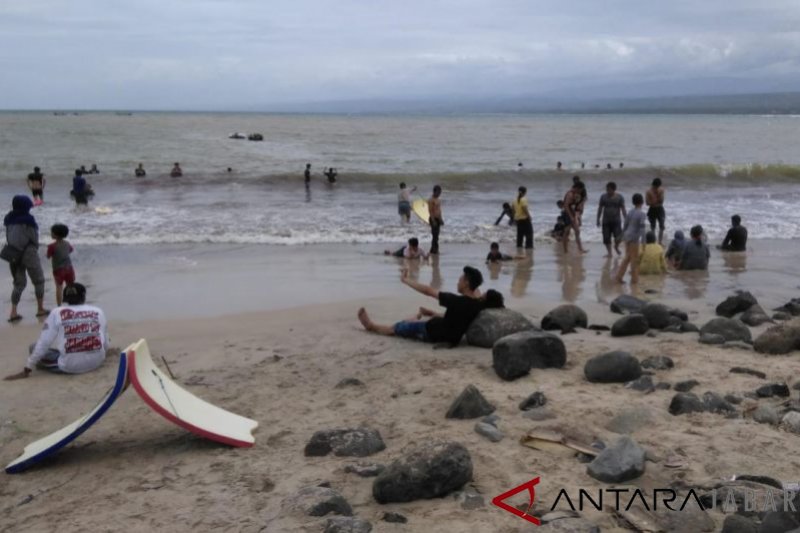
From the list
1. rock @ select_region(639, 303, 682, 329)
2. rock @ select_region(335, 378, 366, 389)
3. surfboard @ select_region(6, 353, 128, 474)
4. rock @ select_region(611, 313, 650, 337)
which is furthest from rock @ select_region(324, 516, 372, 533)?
rock @ select_region(639, 303, 682, 329)

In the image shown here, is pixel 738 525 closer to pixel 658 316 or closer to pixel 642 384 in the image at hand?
pixel 642 384

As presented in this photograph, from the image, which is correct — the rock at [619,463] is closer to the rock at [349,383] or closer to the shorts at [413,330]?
the rock at [349,383]

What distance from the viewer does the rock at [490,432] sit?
17.4 feet

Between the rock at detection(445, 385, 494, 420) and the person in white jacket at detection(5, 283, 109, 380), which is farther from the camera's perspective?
the person in white jacket at detection(5, 283, 109, 380)

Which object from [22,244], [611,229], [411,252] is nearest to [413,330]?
[22,244]

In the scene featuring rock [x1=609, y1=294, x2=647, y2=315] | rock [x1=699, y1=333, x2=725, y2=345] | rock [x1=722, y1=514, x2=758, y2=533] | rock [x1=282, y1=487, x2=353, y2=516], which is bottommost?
rock [x1=609, y1=294, x2=647, y2=315]

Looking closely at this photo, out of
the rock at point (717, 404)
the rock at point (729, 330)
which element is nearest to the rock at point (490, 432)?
the rock at point (717, 404)

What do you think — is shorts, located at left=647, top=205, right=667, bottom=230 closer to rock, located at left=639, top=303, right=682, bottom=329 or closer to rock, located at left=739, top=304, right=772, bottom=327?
rock, located at left=739, top=304, right=772, bottom=327

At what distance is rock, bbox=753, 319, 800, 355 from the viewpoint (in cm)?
732

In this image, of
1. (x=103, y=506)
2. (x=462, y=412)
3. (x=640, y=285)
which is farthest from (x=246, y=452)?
(x=640, y=285)

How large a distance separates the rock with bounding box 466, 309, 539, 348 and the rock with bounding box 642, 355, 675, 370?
1.36m

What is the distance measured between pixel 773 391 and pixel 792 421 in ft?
2.68

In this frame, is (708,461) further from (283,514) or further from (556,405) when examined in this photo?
(283,514)

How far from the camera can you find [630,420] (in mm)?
5453
